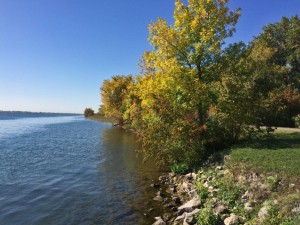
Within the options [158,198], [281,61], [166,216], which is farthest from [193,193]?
[281,61]

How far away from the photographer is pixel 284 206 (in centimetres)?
1057

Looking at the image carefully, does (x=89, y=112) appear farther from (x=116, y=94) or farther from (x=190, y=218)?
(x=190, y=218)

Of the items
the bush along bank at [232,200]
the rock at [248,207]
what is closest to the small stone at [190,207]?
the bush along bank at [232,200]

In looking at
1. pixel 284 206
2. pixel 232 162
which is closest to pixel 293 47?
pixel 232 162

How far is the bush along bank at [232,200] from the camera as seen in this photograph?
35.1ft

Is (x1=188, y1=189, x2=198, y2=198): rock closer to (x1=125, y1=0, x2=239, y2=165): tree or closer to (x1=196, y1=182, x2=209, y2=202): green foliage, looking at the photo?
(x1=196, y1=182, x2=209, y2=202): green foliage

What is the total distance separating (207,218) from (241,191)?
245 centimetres

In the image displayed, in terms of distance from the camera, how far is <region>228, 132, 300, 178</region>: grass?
13.2 meters

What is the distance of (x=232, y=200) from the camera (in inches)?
521

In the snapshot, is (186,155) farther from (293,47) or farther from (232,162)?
(293,47)

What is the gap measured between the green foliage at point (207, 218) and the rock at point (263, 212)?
189 centimetres

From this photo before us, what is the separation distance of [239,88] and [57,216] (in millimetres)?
15621

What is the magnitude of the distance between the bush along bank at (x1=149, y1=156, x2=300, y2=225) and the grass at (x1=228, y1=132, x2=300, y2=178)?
0.52 metres

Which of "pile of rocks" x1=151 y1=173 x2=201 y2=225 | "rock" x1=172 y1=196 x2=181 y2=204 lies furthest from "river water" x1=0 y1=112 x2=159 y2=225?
"rock" x1=172 y1=196 x2=181 y2=204
